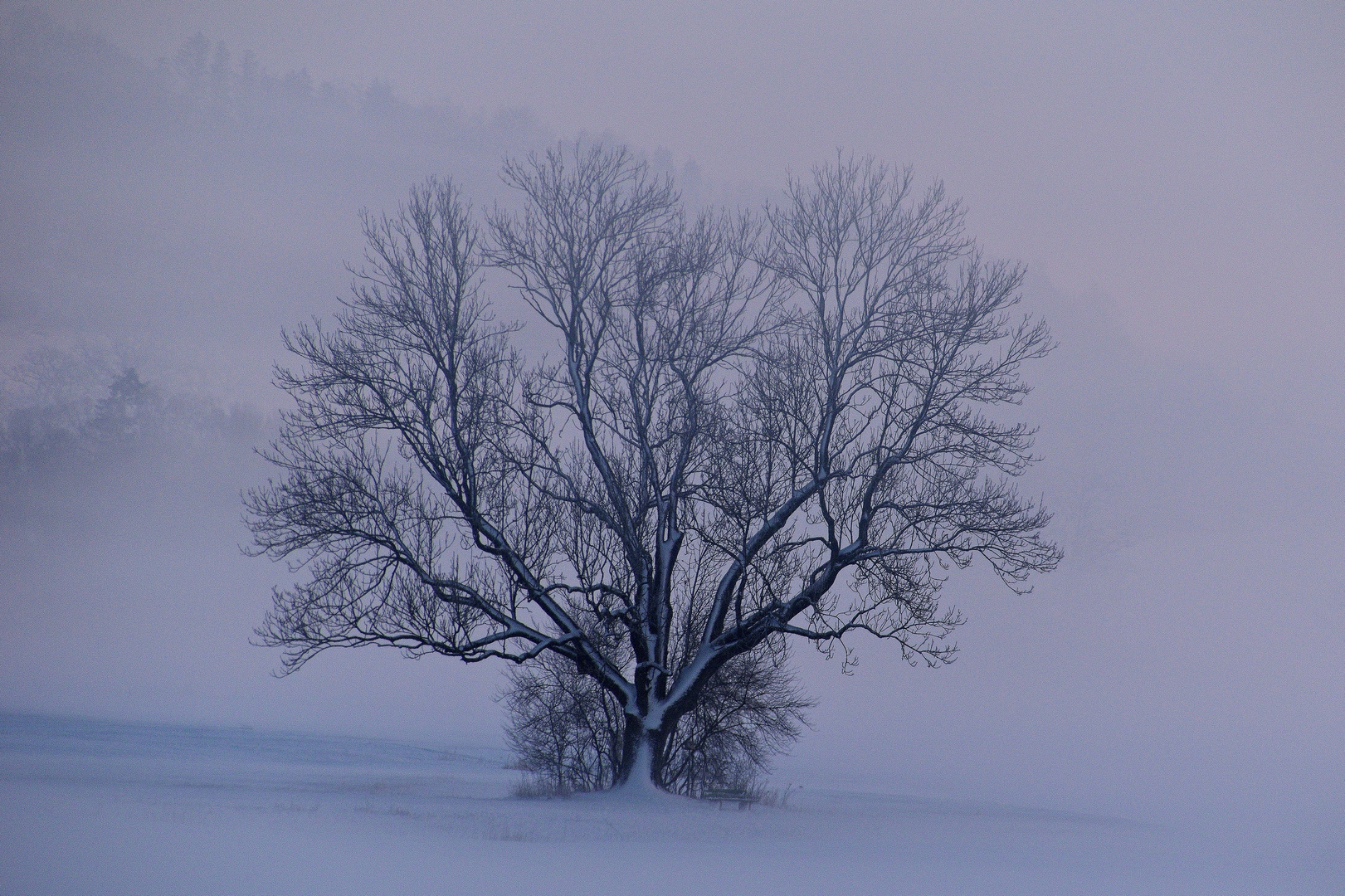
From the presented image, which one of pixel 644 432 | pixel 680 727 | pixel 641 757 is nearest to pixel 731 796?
pixel 680 727

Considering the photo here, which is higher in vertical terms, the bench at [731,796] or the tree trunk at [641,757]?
the tree trunk at [641,757]

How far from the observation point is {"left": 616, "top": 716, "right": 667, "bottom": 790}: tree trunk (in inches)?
747

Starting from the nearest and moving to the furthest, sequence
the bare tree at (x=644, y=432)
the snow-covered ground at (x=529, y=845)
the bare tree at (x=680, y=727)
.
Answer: the snow-covered ground at (x=529, y=845)
the bare tree at (x=644, y=432)
the bare tree at (x=680, y=727)

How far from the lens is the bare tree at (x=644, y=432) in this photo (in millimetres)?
18188

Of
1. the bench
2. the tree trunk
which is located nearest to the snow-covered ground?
the tree trunk

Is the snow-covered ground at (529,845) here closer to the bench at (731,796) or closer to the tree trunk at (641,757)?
the tree trunk at (641,757)

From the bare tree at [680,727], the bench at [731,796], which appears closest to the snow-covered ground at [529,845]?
the bench at [731,796]

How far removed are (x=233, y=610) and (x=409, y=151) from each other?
11781 cm

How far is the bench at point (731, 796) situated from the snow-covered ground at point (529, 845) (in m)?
0.78

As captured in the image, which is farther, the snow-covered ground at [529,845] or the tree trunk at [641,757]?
the tree trunk at [641,757]

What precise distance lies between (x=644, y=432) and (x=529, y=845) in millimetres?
8375

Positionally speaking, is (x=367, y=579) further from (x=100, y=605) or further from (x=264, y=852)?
(x=100, y=605)

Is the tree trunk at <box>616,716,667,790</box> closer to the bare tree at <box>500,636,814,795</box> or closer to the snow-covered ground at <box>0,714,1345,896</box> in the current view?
the snow-covered ground at <box>0,714,1345,896</box>

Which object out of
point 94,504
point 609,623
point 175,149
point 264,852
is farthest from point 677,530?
point 175,149
